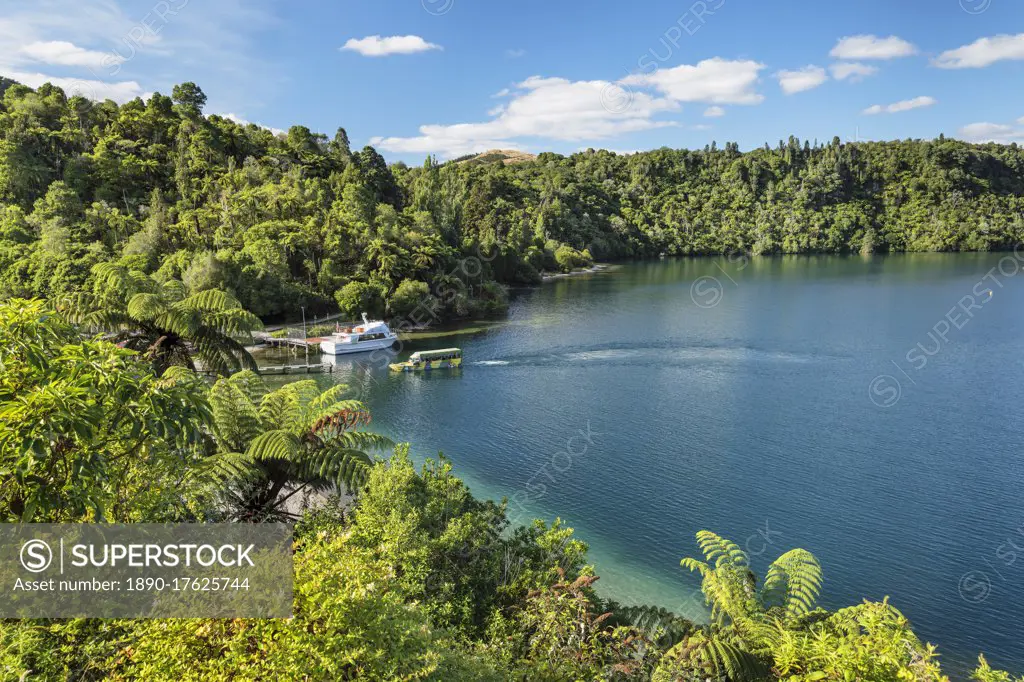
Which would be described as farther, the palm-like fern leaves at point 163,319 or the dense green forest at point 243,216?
the dense green forest at point 243,216

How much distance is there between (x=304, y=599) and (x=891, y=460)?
91.3 ft

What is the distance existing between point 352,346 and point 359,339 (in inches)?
36.4

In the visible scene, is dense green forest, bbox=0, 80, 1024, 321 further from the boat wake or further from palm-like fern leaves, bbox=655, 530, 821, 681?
palm-like fern leaves, bbox=655, 530, 821, 681

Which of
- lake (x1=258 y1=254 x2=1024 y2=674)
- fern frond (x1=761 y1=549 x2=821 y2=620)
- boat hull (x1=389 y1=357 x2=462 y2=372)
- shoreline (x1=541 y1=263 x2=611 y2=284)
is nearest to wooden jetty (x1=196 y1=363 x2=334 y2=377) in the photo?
lake (x1=258 y1=254 x2=1024 y2=674)

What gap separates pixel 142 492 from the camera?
7.45 meters

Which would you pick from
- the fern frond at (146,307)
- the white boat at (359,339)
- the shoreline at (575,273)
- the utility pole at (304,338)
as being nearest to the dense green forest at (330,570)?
the fern frond at (146,307)

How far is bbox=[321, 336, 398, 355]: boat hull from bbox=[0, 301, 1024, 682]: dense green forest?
29396mm

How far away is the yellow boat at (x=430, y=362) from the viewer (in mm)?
41625

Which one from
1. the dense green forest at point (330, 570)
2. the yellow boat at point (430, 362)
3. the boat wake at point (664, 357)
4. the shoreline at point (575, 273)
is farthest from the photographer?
the shoreline at point (575, 273)

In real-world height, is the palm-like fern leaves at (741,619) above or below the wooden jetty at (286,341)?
below

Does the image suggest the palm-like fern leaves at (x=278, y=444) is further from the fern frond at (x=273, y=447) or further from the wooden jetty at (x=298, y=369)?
the wooden jetty at (x=298, y=369)

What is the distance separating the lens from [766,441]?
92.3ft

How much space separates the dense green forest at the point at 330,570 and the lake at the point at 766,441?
6373mm

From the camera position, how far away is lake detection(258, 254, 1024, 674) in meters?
18.2
